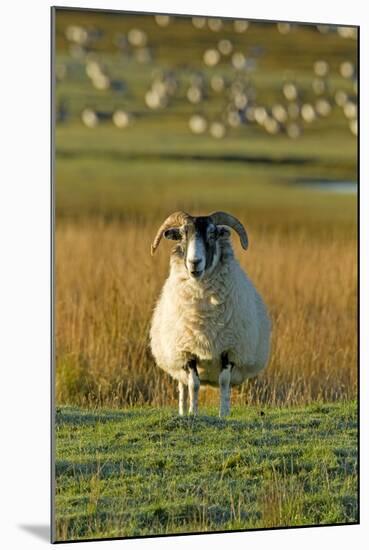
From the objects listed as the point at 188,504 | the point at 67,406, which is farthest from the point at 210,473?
the point at 67,406

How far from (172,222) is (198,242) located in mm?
327

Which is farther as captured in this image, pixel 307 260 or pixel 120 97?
pixel 307 260

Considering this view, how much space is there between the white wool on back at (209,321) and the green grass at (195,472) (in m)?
0.39

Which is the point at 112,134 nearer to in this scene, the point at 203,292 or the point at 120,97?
the point at 120,97

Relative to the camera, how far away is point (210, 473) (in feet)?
48.8

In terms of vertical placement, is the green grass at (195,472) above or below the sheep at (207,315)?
below

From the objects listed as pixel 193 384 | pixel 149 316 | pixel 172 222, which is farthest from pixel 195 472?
pixel 172 222

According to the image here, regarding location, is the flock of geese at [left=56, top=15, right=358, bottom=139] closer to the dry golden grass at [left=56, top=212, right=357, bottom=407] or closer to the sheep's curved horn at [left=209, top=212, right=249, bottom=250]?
the sheep's curved horn at [left=209, top=212, right=249, bottom=250]

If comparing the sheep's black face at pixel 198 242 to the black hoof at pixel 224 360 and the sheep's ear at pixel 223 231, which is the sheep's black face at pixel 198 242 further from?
the black hoof at pixel 224 360

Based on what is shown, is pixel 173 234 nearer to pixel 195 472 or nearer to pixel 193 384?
pixel 193 384

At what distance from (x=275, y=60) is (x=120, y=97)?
4.72 ft

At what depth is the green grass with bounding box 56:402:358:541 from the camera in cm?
1445

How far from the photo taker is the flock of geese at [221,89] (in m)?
15.0

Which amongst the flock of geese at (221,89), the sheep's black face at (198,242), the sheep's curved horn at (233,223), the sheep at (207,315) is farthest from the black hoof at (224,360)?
the flock of geese at (221,89)
